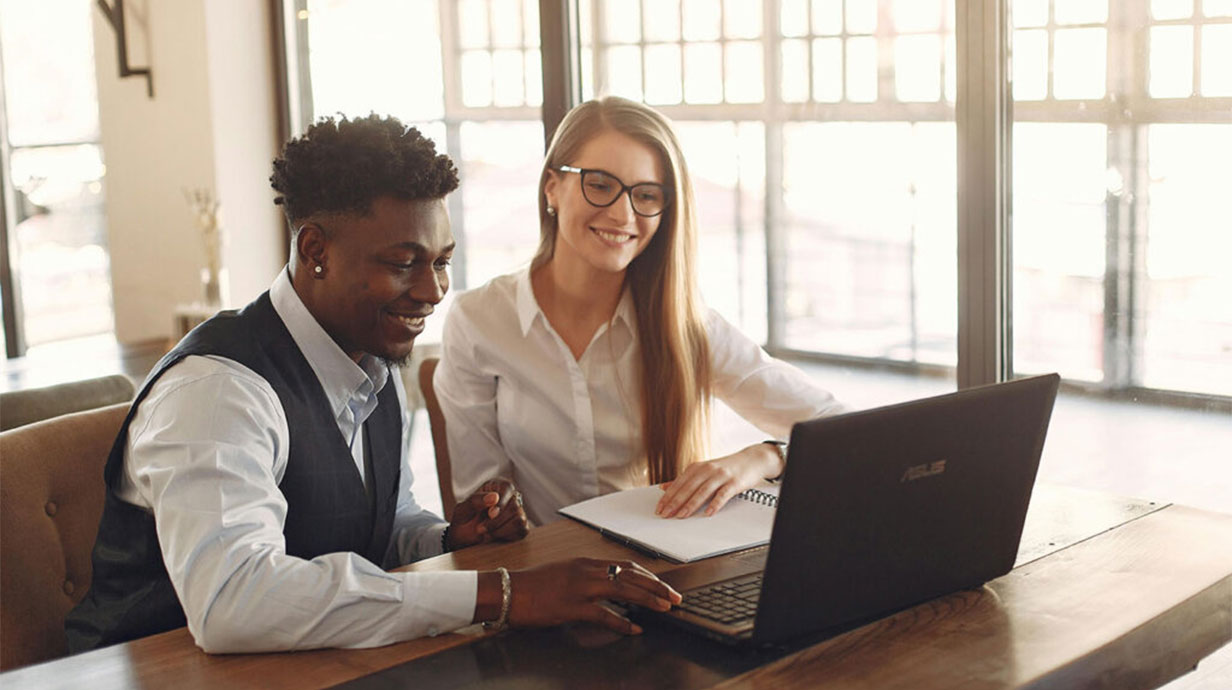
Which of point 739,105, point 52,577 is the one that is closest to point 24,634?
point 52,577

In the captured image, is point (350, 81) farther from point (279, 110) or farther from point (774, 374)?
point (774, 374)

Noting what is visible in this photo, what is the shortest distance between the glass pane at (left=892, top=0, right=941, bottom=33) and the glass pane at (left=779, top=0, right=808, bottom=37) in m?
0.24

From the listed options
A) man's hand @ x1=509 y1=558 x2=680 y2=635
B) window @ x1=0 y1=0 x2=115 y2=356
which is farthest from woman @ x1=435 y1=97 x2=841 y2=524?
window @ x1=0 y1=0 x2=115 y2=356

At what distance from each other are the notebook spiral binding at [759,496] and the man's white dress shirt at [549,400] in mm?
371

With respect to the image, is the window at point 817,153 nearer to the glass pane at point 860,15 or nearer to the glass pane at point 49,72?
the glass pane at point 860,15

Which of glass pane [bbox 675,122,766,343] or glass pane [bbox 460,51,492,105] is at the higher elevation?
glass pane [bbox 460,51,492,105]

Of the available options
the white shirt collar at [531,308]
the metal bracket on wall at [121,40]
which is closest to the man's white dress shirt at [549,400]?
the white shirt collar at [531,308]

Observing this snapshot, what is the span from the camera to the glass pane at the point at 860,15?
273cm

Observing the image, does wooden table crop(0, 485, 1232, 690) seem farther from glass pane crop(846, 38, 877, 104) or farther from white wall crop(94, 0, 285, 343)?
white wall crop(94, 0, 285, 343)

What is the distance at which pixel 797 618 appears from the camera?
4.36 feet

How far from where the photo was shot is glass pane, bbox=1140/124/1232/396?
7.43 feet

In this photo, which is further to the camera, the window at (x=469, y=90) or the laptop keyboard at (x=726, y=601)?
the window at (x=469, y=90)

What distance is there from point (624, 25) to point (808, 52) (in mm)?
617

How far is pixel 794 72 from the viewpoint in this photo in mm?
2887
